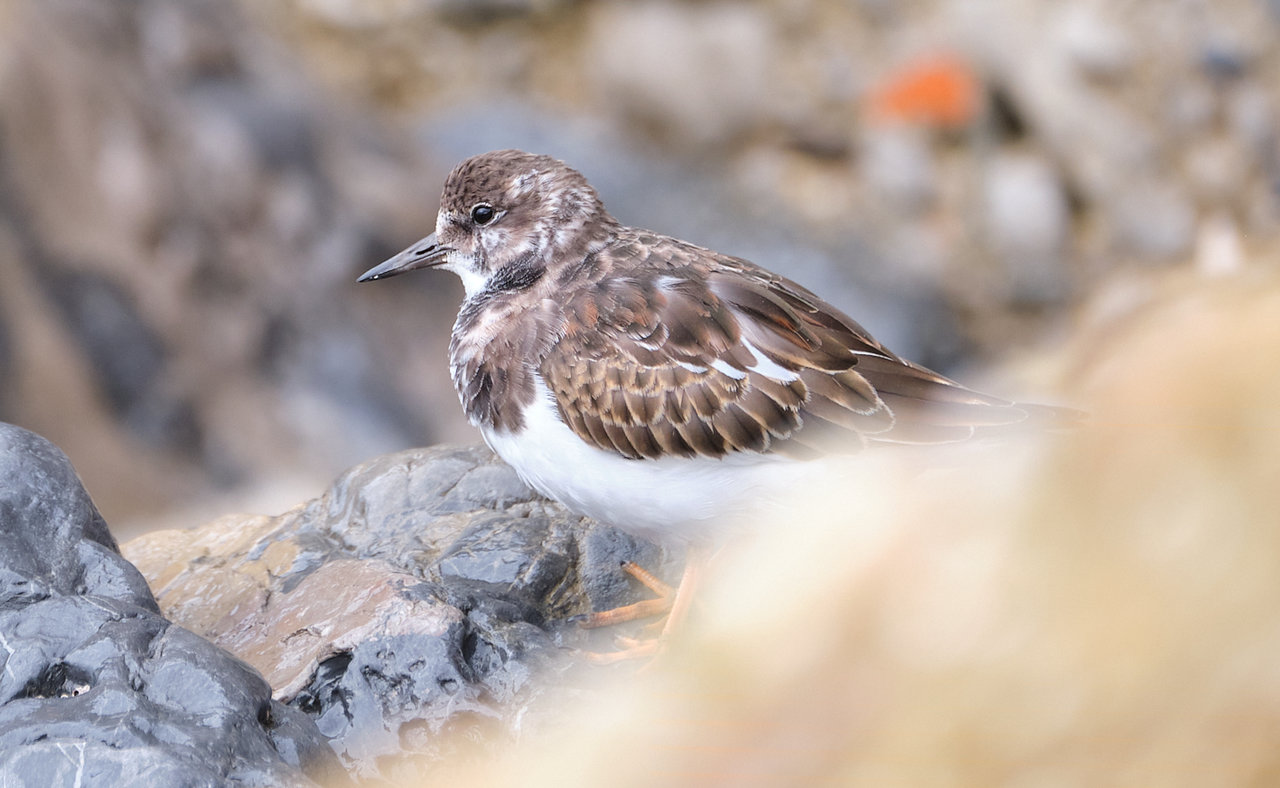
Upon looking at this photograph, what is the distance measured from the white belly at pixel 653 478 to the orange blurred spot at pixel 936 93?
7.89 m

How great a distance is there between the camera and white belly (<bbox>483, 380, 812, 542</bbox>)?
13.6 ft

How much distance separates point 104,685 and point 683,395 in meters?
1.98

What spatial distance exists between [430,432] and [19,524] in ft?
18.4

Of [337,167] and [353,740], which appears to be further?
[337,167]

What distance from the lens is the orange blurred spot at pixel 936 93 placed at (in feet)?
36.6

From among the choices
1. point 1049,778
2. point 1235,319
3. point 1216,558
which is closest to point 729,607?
point 1049,778

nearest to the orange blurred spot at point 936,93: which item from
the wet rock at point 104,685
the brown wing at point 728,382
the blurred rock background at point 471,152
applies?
the blurred rock background at point 471,152

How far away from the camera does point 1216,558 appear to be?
7.90ft

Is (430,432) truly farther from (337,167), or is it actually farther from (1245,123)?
(1245,123)

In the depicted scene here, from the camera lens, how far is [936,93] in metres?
11.1

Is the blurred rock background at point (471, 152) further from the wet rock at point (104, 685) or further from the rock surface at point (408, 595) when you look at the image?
the wet rock at point (104, 685)

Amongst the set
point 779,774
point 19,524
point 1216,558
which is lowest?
point 19,524

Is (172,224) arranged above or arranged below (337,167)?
below

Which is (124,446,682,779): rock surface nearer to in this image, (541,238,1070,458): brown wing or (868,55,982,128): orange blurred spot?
(541,238,1070,458): brown wing
